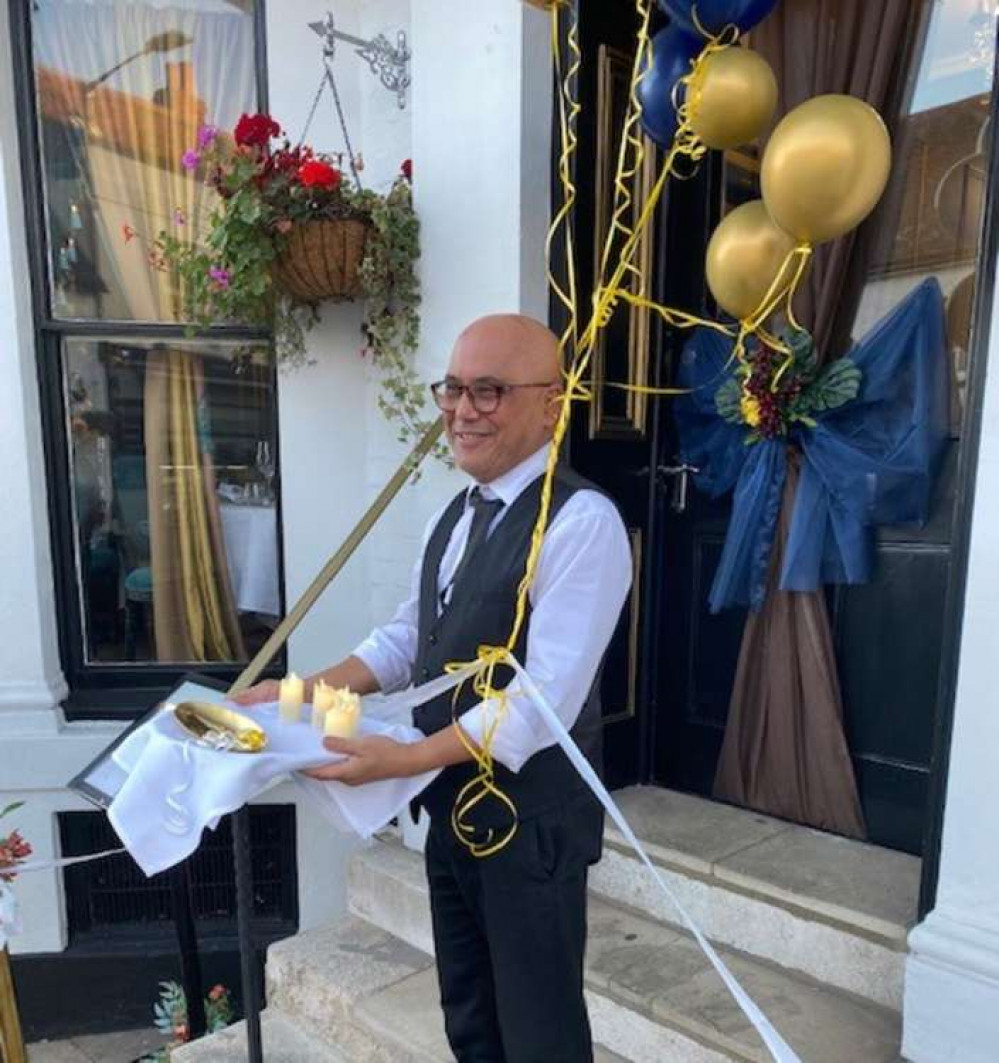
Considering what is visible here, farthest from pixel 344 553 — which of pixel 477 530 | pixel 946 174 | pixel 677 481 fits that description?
pixel 946 174

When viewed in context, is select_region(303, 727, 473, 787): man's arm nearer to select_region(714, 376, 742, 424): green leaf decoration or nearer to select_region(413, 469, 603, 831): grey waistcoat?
select_region(413, 469, 603, 831): grey waistcoat

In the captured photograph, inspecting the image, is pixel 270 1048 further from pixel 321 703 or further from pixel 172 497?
pixel 172 497

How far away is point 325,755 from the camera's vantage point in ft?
4.27

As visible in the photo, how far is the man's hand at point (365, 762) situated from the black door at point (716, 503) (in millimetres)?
1431

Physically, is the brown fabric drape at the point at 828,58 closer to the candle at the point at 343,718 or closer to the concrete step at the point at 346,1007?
the candle at the point at 343,718

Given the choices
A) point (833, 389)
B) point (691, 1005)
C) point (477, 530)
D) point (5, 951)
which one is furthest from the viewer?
point (833, 389)

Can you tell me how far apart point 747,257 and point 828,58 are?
1.39 meters

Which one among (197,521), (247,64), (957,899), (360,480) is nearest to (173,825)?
(957,899)

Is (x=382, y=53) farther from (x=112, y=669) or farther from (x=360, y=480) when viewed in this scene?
(x=112, y=669)

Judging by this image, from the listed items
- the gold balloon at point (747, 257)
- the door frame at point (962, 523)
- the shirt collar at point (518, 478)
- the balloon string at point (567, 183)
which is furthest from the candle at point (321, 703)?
the door frame at point (962, 523)

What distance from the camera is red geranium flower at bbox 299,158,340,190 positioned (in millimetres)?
2551

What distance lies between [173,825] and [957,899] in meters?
1.58

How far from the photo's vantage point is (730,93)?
4.75ft

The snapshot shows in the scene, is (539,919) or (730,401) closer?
(539,919)
